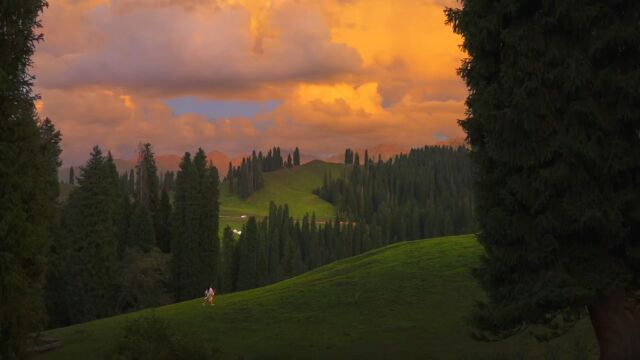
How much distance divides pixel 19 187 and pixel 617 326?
20.6 metres

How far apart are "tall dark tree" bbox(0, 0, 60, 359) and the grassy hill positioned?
7.77m

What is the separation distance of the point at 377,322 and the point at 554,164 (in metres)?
25.2

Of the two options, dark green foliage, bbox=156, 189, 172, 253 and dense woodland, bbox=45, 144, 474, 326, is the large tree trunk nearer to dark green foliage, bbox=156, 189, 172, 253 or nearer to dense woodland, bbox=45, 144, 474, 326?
dense woodland, bbox=45, 144, 474, 326

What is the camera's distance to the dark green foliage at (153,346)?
25.0m

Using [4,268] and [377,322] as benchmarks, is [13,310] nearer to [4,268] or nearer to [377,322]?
[4,268]

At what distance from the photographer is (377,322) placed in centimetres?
3978

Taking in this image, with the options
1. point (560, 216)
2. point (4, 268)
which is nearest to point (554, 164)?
point (560, 216)

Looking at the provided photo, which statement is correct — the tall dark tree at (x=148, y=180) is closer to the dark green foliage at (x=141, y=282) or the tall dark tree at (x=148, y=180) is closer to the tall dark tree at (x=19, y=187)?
the dark green foliage at (x=141, y=282)

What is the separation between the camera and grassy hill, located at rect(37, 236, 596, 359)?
3256cm

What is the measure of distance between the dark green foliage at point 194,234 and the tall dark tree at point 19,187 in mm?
64765

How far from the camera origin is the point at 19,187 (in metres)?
22.4

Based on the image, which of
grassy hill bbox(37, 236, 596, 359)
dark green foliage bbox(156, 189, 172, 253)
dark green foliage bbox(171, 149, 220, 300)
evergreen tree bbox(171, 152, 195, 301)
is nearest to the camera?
grassy hill bbox(37, 236, 596, 359)

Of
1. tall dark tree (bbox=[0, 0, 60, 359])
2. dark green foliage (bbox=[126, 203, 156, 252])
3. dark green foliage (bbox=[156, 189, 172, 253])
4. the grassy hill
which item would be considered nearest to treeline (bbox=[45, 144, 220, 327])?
dark green foliage (bbox=[126, 203, 156, 252])

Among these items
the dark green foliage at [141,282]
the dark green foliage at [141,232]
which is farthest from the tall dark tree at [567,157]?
the dark green foliage at [141,232]
